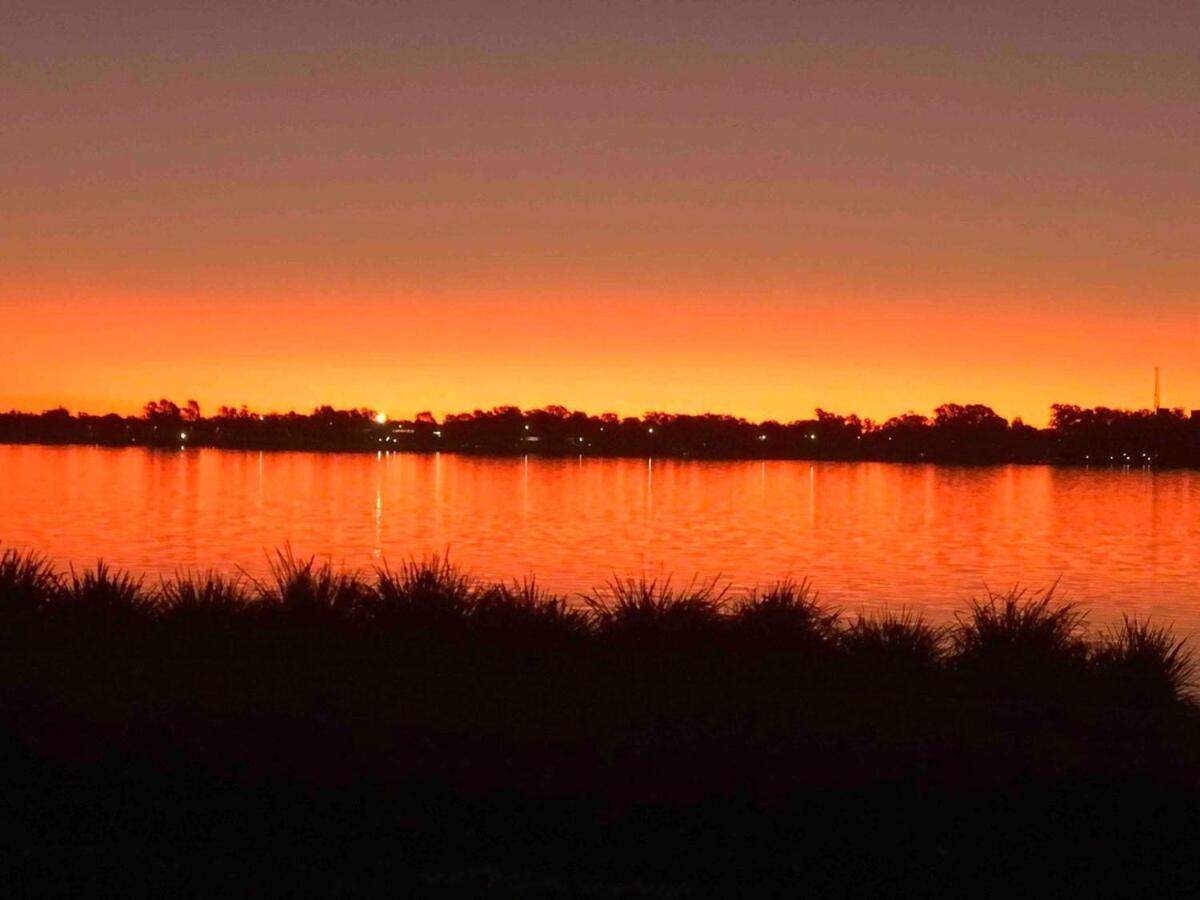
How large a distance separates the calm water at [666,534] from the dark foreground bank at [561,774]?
10.1m

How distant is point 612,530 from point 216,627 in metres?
37.9

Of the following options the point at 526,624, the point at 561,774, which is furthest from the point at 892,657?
the point at 561,774

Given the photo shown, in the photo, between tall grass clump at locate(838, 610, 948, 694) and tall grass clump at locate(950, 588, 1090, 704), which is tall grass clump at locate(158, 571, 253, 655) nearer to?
tall grass clump at locate(838, 610, 948, 694)

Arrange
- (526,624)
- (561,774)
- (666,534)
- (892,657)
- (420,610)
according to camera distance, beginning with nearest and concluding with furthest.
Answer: (561,774) < (892,657) < (526,624) < (420,610) < (666,534)

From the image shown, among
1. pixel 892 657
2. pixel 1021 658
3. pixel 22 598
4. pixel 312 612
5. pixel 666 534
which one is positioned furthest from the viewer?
pixel 666 534

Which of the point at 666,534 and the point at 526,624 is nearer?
the point at 526,624

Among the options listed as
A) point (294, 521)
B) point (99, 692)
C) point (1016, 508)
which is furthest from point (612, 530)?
point (99, 692)

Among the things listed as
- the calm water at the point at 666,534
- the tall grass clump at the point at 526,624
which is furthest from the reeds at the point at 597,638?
the calm water at the point at 666,534

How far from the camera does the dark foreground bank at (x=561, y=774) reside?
7852mm

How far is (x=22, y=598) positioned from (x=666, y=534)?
36445mm

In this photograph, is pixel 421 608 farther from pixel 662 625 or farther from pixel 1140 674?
pixel 1140 674

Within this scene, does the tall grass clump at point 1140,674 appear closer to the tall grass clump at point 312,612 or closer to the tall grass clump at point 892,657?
the tall grass clump at point 892,657

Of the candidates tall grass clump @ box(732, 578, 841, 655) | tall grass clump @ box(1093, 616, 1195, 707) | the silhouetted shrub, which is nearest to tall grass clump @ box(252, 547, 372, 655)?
the silhouetted shrub

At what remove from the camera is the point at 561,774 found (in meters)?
9.35
